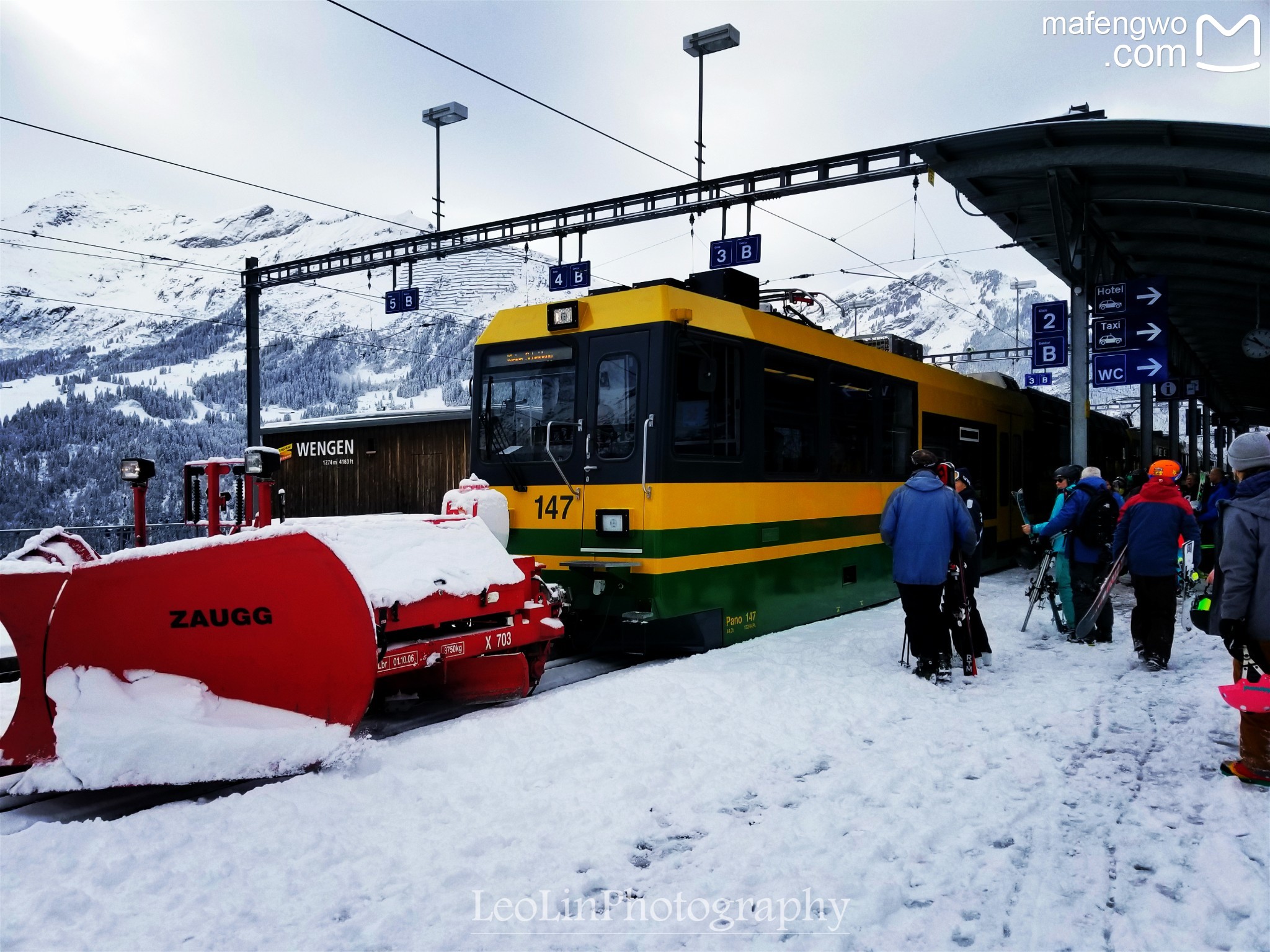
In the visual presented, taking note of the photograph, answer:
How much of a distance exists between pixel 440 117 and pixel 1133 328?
16344mm

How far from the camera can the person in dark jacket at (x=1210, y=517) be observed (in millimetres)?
11052

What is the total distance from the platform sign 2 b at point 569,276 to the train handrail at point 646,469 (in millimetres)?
12409

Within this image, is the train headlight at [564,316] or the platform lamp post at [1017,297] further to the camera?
the platform lamp post at [1017,297]

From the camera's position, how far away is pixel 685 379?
7223 millimetres

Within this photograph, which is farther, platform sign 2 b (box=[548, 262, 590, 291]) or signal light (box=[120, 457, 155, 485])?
platform sign 2 b (box=[548, 262, 590, 291])

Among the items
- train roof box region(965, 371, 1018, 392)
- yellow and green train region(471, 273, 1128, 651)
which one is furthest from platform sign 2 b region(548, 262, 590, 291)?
yellow and green train region(471, 273, 1128, 651)

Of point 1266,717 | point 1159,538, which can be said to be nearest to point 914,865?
point 1266,717

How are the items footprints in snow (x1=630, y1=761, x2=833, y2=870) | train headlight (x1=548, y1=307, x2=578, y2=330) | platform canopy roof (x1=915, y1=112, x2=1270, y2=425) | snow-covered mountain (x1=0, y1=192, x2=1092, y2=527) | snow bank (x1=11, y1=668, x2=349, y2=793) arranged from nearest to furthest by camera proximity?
1. footprints in snow (x1=630, y1=761, x2=833, y2=870)
2. snow bank (x1=11, y1=668, x2=349, y2=793)
3. train headlight (x1=548, y1=307, x2=578, y2=330)
4. platform canopy roof (x1=915, y1=112, x2=1270, y2=425)
5. snow-covered mountain (x1=0, y1=192, x2=1092, y2=527)

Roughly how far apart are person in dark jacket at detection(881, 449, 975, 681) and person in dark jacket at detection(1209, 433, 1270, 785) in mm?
2328

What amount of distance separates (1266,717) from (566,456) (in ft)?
16.5

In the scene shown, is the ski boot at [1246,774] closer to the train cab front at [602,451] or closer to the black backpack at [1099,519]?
the train cab front at [602,451]

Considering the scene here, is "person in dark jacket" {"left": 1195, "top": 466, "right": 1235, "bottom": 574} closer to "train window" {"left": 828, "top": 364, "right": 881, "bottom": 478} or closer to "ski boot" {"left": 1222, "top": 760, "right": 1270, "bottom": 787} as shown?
"train window" {"left": 828, "top": 364, "right": 881, "bottom": 478}

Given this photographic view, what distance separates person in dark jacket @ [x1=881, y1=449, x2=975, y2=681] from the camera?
6.80 meters

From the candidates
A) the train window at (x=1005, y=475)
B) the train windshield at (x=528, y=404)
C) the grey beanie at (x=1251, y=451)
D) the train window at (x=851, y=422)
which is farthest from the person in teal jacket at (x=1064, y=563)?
the train window at (x=1005, y=475)
